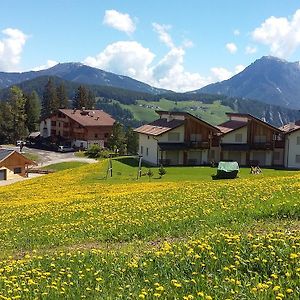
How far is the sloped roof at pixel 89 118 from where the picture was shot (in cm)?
13138

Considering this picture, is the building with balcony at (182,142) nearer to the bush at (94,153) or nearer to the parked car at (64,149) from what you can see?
the bush at (94,153)

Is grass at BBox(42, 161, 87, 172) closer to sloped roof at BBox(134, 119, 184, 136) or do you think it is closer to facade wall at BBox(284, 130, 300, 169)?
sloped roof at BBox(134, 119, 184, 136)

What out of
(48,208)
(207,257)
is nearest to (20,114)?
(48,208)

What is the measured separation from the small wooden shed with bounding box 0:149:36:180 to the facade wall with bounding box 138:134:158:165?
68.0 ft

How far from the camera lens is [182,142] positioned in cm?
7425

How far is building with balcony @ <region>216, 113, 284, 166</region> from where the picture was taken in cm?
7588

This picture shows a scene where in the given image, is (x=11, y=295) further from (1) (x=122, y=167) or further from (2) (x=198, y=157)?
(2) (x=198, y=157)

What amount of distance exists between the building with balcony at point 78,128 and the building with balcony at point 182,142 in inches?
2129

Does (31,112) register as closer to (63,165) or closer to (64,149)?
(64,149)

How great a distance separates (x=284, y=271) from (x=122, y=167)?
57008 mm

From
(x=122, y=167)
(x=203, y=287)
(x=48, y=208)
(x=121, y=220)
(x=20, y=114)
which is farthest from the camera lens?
(x=20, y=114)

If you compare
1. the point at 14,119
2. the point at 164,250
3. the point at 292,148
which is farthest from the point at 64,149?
the point at 164,250

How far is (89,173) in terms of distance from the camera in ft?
193

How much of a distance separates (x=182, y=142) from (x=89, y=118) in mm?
65243
